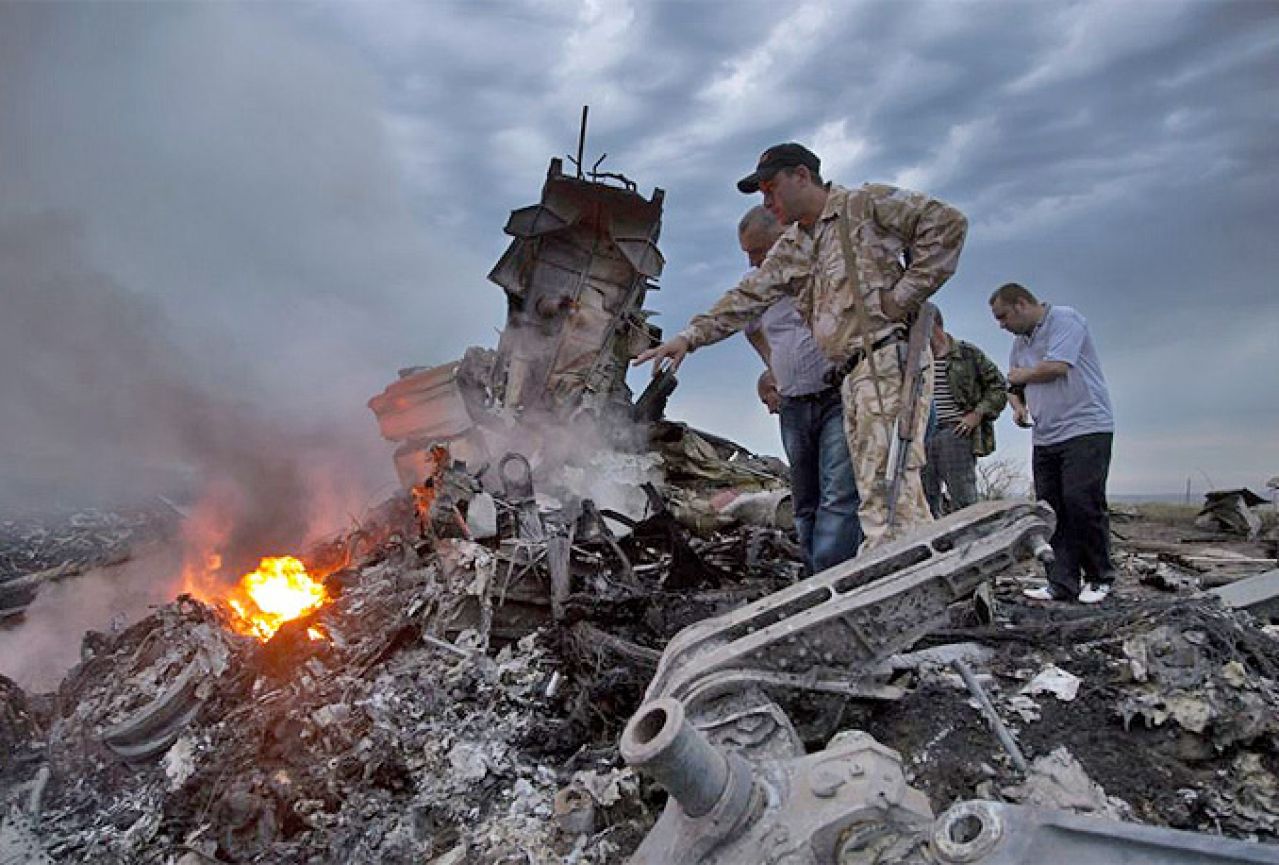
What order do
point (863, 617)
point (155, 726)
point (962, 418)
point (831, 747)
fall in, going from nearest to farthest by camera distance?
point (831, 747) < point (863, 617) < point (155, 726) < point (962, 418)

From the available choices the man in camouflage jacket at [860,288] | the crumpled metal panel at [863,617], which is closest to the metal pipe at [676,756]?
the crumpled metal panel at [863,617]

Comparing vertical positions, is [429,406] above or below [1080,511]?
above

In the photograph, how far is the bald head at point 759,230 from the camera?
421 cm

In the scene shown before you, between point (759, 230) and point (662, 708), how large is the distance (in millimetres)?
3204

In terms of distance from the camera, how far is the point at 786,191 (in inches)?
131

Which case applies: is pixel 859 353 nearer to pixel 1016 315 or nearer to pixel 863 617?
pixel 863 617

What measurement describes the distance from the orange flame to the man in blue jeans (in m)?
3.40

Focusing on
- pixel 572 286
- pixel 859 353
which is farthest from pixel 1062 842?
pixel 572 286

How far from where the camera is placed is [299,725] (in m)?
3.55

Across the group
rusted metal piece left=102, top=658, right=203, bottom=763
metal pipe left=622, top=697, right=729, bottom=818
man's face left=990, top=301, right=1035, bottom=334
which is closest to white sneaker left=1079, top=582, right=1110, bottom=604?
man's face left=990, top=301, right=1035, bottom=334

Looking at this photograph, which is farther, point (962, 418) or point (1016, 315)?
point (962, 418)

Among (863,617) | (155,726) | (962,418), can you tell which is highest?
(962,418)

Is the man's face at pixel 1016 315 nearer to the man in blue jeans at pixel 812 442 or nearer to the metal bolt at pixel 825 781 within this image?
the man in blue jeans at pixel 812 442

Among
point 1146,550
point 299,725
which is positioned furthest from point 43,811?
point 1146,550
